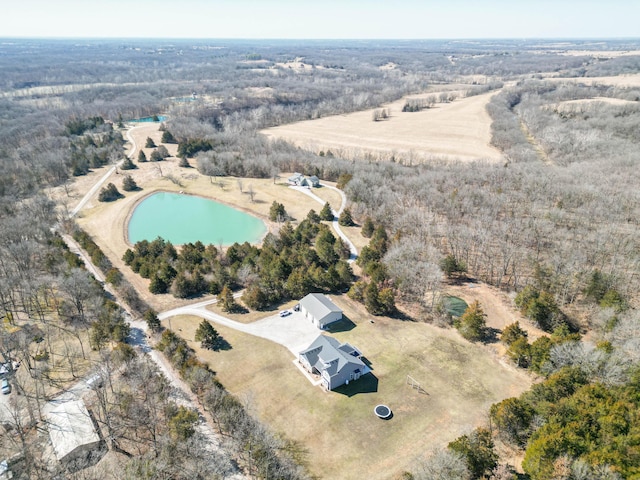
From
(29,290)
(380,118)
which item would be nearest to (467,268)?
(29,290)

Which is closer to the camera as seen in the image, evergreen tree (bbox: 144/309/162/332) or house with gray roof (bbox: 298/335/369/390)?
house with gray roof (bbox: 298/335/369/390)

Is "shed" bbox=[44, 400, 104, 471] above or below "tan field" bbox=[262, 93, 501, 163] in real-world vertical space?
below

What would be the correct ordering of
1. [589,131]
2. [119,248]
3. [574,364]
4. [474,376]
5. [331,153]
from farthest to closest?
[331,153] → [589,131] → [119,248] → [474,376] → [574,364]

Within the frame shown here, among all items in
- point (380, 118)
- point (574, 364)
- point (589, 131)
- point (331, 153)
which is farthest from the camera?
point (380, 118)

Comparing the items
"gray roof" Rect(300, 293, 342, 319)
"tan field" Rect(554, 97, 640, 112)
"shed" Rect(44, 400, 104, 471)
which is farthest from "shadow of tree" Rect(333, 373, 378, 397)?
"tan field" Rect(554, 97, 640, 112)

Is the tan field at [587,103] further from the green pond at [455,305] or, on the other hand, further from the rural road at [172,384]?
the rural road at [172,384]

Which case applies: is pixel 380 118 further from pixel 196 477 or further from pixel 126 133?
pixel 196 477

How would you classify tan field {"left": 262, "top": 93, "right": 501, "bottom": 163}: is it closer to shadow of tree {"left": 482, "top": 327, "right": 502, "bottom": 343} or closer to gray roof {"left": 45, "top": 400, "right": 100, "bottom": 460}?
shadow of tree {"left": 482, "top": 327, "right": 502, "bottom": 343}

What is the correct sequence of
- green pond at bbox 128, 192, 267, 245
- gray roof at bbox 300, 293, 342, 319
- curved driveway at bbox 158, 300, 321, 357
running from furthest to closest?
green pond at bbox 128, 192, 267, 245
gray roof at bbox 300, 293, 342, 319
curved driveway at bbox 158, 300, 321, 357
